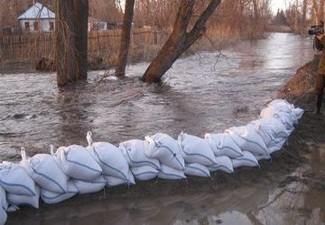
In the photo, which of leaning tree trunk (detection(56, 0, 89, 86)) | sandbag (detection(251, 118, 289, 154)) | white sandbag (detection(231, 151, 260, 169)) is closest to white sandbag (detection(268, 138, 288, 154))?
sandbag (detection(251, 118, 289, 154))

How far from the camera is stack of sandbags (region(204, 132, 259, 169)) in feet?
18.5

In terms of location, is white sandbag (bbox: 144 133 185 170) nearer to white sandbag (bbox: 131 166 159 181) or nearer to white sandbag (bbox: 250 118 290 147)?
white sandbag (bbox: 131 166 159 181)

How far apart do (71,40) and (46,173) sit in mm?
10276

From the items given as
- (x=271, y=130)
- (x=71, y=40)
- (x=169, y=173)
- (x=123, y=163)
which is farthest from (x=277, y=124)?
(x=71, y=40)

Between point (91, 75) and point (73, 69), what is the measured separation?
2.79 meters

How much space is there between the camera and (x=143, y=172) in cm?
527

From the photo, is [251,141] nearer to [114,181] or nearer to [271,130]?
[271,130]

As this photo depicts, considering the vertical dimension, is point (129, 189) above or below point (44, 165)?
below

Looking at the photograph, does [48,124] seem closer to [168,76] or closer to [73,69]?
[73,69]

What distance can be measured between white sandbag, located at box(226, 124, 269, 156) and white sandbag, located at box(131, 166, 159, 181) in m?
1.15

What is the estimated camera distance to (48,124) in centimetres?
927

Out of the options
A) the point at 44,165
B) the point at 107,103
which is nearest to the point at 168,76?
the point at 107,103

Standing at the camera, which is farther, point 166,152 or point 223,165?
point 223,165

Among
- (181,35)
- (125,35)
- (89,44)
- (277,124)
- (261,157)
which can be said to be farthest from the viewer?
(89,44)
